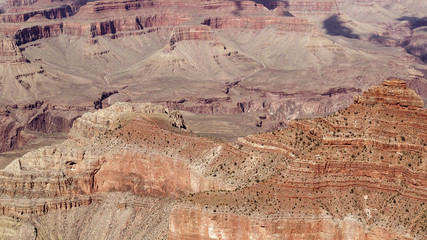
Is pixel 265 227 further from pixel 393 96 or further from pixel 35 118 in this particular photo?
pixel 35 118

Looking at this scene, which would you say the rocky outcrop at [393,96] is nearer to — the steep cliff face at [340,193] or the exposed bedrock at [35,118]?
the steep cliff face at [340,193]

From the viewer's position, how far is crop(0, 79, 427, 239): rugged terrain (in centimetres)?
5847

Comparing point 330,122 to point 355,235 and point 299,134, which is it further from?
point 355,235

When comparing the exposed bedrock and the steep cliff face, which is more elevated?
the steep cliff face

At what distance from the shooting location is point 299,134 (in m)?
67.2

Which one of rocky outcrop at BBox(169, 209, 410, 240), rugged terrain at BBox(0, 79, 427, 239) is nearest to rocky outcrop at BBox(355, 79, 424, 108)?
rugged terrain at BBox(0, 79, 427, 239)

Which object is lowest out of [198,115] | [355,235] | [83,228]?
[198,115]

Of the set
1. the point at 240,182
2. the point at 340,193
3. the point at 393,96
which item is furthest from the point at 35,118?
the point at 340,193

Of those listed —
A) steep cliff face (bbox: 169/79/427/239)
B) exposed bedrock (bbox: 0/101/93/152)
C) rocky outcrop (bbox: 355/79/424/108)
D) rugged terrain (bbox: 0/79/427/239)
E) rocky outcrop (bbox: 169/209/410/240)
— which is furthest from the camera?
exposed bedrock (bbox: 0/101/93/152)

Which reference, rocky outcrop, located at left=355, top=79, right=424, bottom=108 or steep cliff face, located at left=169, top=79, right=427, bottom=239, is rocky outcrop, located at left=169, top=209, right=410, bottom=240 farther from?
rocky outcrop, located at left=355, top=79, right=424, bottom=108

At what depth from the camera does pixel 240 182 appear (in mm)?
66688

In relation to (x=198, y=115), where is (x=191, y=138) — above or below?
above

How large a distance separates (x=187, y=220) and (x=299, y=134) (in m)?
16.0

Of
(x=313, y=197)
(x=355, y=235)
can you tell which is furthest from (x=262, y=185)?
(x=355, y=235)
